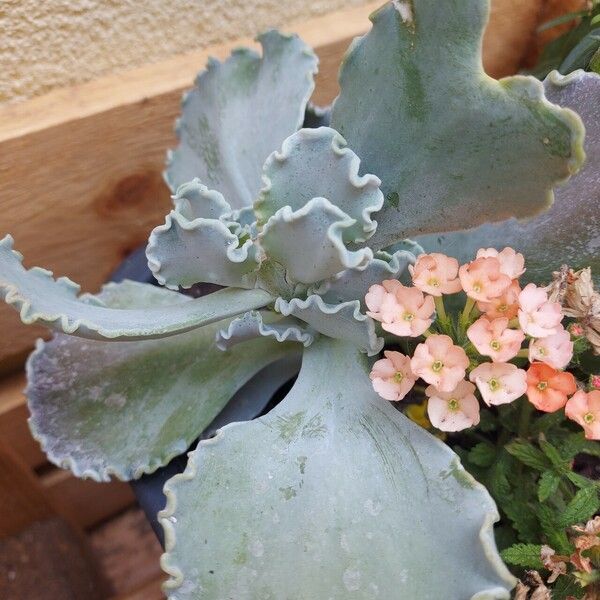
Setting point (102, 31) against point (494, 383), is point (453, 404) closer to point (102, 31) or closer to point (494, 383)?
point (494, 383)

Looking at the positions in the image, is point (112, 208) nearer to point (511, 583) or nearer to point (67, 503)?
point (67, 503)

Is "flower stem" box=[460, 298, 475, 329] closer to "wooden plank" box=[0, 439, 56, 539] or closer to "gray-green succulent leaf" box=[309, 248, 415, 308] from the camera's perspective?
"gray-green succulent leaf" box=[309, 248, 415, 308]

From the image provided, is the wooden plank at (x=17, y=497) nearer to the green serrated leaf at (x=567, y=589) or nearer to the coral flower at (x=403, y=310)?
the coral flower at (x=403, y=310)

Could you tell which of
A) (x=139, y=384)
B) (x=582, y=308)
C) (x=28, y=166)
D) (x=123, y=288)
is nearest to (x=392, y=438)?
(x=582, y=308)

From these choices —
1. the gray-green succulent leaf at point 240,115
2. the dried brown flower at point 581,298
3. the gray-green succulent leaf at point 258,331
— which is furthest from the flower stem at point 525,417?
the gray-green succulent leaf at point 240,115

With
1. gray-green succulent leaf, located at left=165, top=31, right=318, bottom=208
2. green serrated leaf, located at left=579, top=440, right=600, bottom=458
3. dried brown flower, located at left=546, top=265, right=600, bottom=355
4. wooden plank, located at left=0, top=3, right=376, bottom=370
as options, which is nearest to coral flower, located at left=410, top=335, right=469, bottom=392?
dried brown flower, located at left=546, top=265, right=600, bottom=355
